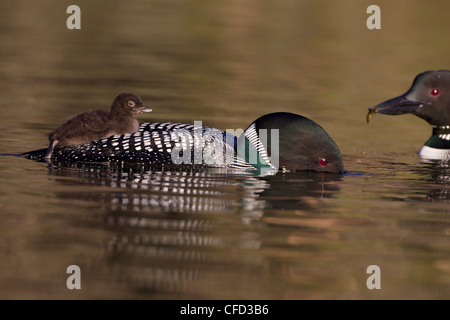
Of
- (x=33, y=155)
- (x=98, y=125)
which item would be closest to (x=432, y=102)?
(x=98, y=125)

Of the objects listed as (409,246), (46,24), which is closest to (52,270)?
(409,246)

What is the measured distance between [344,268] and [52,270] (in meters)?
1.37

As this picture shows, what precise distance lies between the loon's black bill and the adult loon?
4.84ft

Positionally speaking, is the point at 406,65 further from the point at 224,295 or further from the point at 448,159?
the point at 224,295

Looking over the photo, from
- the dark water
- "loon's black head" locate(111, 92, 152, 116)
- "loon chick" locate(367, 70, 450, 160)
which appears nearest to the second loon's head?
the dark water

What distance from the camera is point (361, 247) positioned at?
5016mm

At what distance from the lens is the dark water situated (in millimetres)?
4383

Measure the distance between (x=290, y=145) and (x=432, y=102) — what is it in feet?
7.78

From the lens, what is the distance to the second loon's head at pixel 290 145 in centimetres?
688

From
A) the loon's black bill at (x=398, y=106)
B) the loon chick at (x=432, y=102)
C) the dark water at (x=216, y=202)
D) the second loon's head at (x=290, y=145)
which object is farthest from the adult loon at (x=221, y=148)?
the loon chick at (x=432, y=102)

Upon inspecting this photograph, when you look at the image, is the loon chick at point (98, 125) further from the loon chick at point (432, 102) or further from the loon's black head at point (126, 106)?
the loon chick at point (432, 102)

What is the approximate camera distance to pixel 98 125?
6.98 m

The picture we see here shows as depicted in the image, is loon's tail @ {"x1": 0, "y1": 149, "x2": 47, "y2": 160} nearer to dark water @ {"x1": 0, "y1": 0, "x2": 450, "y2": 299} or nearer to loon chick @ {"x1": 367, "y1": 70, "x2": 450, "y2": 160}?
dark water @ {"x1": 0, "y1": 0, "x2": 450, "y2": 299}

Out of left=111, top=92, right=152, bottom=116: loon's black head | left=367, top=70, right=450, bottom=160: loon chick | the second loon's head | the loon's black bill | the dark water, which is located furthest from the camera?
left=367, top=70, right=450, bottom=160: loon chick
